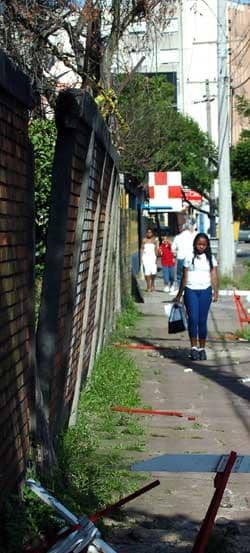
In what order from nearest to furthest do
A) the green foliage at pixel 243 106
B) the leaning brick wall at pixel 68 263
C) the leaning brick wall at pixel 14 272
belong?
1. the leaning brick wall at pixel 14 272
2. the leaning brick wall at pixel 68 263
3. the green foliage at pixel 243 106

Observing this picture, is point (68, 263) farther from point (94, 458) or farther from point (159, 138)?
point (159, 138)

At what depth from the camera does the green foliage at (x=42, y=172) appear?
41.8 ft

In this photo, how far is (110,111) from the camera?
14.2m

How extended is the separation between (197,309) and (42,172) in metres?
2.52

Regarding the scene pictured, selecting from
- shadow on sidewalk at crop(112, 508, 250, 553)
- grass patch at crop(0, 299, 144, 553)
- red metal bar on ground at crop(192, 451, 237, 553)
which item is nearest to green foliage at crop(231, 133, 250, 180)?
grass patch at crop(0, 299, 144, 553)

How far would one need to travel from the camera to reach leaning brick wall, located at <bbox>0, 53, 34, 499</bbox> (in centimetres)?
495

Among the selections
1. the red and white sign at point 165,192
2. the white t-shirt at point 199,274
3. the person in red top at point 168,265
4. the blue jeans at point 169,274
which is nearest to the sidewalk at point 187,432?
the white t-shirt at point 199,274

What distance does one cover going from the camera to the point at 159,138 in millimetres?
32812

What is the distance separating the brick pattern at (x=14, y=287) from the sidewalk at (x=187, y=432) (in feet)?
2.68

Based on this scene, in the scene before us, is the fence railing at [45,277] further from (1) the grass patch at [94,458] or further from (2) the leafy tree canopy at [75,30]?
(2) the leafy tree canopy at [75,30]

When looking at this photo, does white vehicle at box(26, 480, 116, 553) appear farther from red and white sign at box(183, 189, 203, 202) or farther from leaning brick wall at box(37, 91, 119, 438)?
red and white sign at box(183, 189, 203, 202)

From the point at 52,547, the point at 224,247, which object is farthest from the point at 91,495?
the point at 224,247

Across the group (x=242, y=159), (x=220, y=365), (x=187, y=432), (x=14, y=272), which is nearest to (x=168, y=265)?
(x=220, y=365)

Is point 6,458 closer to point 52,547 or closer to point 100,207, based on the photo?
point 52,547
